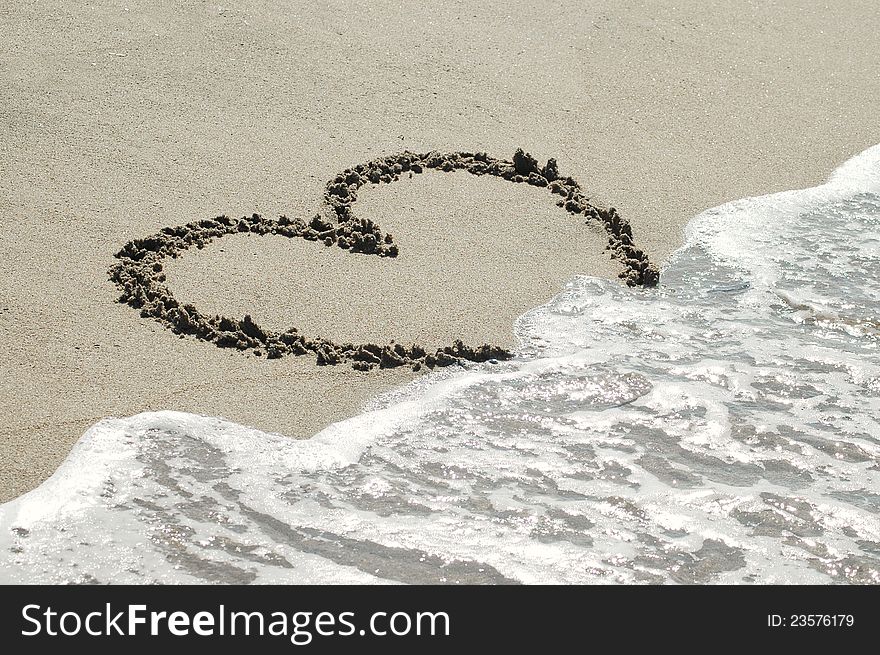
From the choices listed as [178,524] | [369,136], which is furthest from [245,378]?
[369,136]

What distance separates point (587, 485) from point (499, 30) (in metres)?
3.62

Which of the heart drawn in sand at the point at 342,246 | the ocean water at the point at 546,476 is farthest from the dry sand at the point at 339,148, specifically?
the ocean water at the point at 546,476

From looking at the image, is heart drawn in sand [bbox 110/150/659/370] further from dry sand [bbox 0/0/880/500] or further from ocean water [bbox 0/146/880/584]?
ocean water [bbox 0/146/880/584]

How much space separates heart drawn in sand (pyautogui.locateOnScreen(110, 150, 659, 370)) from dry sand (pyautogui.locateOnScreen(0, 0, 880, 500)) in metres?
0.07

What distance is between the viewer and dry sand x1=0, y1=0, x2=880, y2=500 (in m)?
3.68

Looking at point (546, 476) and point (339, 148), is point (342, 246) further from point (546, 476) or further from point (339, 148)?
point (546, 476)

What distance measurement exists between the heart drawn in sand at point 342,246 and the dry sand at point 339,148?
0.07 m

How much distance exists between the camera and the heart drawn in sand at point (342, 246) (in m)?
3.81

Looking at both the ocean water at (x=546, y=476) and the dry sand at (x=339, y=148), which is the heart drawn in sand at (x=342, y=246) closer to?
the dry sand at (x=339, y=148)

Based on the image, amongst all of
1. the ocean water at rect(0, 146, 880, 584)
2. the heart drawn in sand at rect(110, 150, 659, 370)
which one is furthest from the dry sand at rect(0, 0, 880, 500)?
the ocean water at rect(0, 146, 880, 584)

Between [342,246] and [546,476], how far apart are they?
5.03 feet

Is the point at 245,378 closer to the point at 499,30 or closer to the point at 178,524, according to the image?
the point at 178,524

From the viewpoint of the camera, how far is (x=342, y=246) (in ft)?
14.6

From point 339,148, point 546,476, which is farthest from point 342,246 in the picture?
point 546,476
